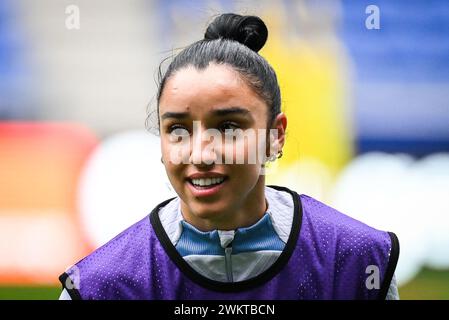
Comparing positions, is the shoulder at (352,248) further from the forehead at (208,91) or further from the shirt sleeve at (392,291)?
the forehead at (208,91)

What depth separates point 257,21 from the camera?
115 centimetres

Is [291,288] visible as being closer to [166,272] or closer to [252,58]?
[166,272]

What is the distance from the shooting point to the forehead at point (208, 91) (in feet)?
3.36

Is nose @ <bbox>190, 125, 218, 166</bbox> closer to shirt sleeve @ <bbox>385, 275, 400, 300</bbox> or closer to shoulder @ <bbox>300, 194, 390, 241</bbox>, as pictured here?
shoulder @ <bbox>300, 194, 390, 241</bbox>

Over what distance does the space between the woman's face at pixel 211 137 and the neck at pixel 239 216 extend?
0.10 feet

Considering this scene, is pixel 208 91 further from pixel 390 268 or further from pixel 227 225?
pixel 390 268

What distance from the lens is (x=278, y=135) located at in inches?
45.3

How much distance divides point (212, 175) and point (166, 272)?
21cm

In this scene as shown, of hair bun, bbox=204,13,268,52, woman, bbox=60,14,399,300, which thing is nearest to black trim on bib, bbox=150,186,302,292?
woman, bbox=60,14,399,300

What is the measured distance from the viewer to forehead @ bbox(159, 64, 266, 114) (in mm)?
1025

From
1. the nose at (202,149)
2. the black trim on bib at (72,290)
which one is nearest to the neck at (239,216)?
the nose at (202,149)

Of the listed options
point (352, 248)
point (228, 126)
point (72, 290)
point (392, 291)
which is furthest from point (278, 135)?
point (72, 290)

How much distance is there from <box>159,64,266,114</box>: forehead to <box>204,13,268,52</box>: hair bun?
0.10 m

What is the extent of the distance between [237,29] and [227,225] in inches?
13.8
